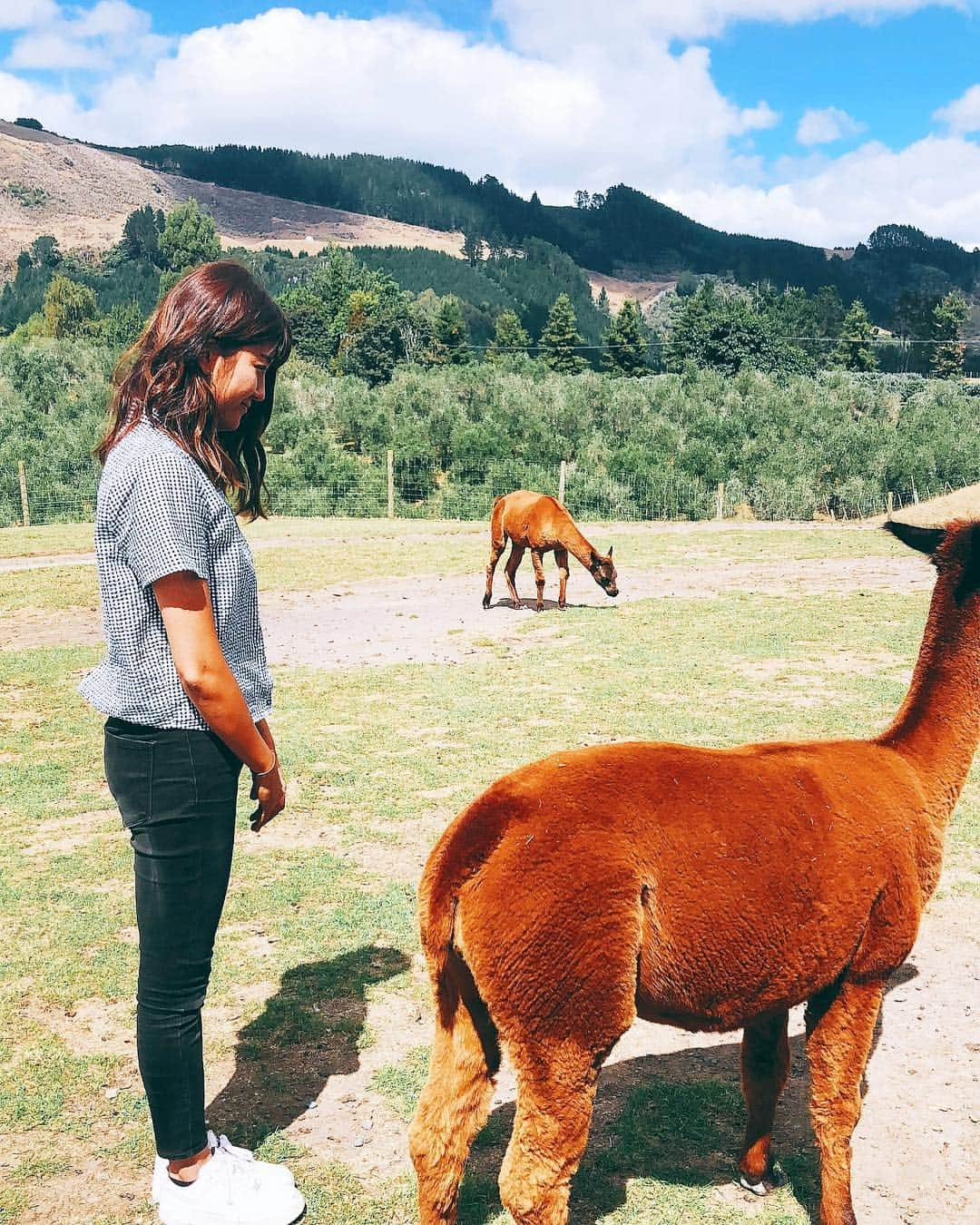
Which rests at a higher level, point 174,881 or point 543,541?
point 174,881

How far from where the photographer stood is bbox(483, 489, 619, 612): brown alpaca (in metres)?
14.0

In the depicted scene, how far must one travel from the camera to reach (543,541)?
14055 mm

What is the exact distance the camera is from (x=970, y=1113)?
3.47 m

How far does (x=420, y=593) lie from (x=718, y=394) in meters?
31.9

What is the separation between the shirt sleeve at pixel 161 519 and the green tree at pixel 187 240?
4565 inches

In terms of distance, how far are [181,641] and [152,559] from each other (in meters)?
0.20

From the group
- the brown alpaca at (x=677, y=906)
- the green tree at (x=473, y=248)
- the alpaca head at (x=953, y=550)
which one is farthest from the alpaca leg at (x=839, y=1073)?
the green tree at (x=473, y=248)

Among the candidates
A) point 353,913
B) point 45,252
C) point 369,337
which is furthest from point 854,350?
point 45,252

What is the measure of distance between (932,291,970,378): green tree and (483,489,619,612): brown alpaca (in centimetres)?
6666

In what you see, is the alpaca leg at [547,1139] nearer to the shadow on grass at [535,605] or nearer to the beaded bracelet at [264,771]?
the beaded bracelet at [264,771]

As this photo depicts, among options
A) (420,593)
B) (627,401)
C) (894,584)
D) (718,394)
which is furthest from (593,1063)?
(718,394)

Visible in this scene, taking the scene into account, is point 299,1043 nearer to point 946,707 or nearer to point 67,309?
point 946,707

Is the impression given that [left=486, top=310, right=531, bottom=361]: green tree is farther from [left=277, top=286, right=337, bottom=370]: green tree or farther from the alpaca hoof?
the alpaca hoof

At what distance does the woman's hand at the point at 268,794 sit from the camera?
2725mm
